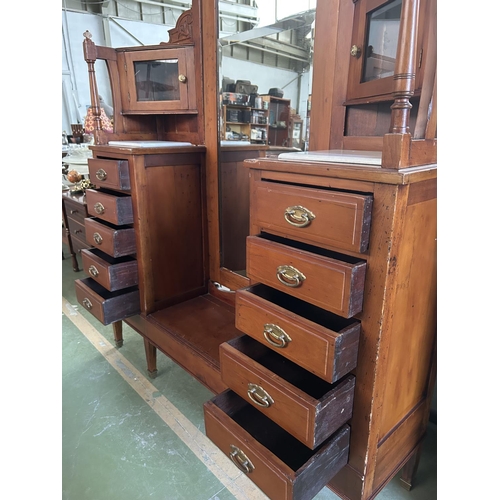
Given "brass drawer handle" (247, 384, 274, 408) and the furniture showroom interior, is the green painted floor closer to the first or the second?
the furniture showroom interior

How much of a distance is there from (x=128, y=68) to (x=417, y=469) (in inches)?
88.3

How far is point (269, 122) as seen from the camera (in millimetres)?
1533

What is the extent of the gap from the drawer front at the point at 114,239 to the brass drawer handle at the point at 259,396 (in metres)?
0.98

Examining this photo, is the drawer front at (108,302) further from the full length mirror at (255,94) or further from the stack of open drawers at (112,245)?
the full length mirror at (255,94)

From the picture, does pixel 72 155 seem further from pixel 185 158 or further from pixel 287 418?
pixel 287 418

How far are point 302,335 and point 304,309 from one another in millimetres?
286

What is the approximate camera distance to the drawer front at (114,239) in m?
1.63

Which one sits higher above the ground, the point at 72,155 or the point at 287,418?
the point at 72,155

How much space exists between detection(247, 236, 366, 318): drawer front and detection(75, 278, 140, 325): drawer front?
98 centimetres

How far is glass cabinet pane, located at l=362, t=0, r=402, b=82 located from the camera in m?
1.06

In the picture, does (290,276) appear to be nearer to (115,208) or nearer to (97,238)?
(115,208)

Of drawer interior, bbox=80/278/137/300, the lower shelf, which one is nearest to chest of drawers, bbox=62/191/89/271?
drawer interior, bbox=80/278/137/300

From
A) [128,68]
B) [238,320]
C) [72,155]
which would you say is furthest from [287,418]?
[72,155]

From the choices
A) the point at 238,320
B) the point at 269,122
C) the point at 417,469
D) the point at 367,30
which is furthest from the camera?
the point at 269,122
